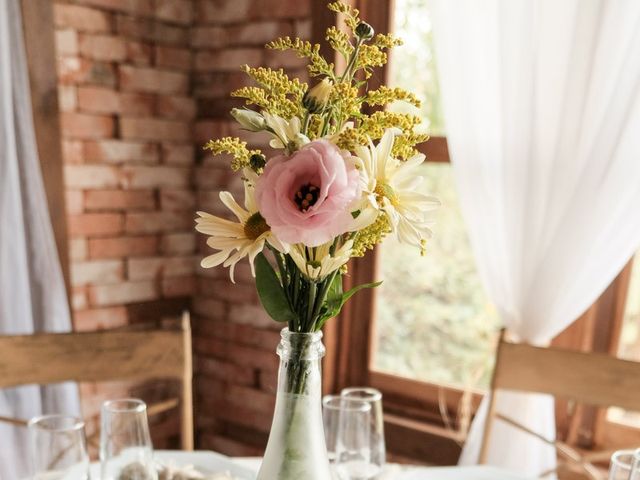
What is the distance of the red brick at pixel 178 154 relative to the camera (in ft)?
7.10

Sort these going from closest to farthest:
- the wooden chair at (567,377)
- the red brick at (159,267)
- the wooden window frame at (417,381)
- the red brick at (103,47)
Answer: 1. the wooden chair at (567,377)
2. the wooden window frame at (417,381)
3. the red brick at (103,47)
4. the red brick at (159,267)

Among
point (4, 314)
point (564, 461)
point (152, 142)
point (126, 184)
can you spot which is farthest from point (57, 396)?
point (564, 461)

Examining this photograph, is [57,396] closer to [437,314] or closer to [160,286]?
[160,286]

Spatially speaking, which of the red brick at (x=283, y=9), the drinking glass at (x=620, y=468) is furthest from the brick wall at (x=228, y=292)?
the drinking glass at (x=620, y=468)

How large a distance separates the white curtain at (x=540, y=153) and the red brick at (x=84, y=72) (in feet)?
3.22

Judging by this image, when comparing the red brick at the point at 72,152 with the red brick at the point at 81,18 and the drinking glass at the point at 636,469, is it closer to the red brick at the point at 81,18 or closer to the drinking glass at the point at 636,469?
the red brick at the point at 81,18

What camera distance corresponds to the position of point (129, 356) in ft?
4.93

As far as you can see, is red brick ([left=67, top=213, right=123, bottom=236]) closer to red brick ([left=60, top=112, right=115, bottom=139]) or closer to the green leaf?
red brick ([left=60, top=112, right=115, bottom=139])

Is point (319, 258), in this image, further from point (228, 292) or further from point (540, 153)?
point (228, 292)

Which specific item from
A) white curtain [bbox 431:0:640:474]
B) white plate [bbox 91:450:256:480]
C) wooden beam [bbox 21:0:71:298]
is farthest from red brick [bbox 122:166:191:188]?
white plate [bbox 91:450:256:480]

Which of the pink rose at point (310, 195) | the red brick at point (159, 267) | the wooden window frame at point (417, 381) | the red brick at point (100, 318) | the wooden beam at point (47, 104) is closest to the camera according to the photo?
the pink rose at point (310, 195)

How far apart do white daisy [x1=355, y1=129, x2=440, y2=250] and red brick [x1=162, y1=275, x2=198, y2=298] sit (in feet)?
5.17

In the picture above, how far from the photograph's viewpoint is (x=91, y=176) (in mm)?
1974

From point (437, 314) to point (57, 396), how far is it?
114 cm
